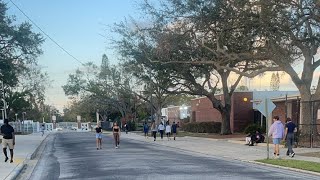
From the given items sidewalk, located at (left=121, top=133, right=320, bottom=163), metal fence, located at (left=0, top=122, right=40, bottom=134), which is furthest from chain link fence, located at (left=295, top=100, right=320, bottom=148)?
metal fence, located at (left=0, top=122, right=40, bottom=134)

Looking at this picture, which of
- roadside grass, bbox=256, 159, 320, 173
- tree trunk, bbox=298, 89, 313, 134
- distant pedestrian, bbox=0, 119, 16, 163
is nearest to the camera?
roadside grass, bbox=256, 159, 320, 173

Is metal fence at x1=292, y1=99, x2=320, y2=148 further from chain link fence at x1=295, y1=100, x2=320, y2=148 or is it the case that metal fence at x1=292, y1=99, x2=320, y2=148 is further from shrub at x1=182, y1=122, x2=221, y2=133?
shrub at x1=182, y1=122, x2=221, y2=133

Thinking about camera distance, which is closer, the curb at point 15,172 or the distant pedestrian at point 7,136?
the curb at point 15,172

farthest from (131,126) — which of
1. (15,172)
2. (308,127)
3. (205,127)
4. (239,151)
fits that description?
(15,172)

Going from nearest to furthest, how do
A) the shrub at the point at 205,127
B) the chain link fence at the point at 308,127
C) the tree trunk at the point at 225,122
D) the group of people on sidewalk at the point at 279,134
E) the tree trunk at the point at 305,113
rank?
the group of people on sidewalk at the point at 279,134 < the chain link fence at the point at 308,127 < the tree trunk at the point at 305,113 < the tree trunk at the point at 225,122 < the shrub at the point at 205,127

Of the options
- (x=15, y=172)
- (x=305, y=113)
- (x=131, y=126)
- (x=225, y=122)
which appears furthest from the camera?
(x=131, y=126)

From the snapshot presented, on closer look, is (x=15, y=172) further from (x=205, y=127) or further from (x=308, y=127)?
(x=205, y=127)

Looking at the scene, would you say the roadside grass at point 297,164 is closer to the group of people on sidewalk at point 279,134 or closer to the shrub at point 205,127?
the group of people on sidewalk at point 279,134

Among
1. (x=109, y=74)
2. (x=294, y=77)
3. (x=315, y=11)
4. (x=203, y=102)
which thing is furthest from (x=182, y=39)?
(x=109, y=74)

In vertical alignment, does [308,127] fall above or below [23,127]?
above

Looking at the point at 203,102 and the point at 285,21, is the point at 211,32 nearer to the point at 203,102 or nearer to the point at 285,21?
the point at 285,21

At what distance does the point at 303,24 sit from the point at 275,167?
1173 cm

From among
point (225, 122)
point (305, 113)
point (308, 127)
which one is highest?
point (305, 113)

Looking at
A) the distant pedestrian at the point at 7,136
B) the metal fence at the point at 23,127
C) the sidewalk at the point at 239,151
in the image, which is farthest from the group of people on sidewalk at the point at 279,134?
the metal fence at the point at 23,127
